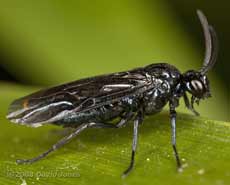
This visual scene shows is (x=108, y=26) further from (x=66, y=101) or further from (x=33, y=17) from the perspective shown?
(x=66, y=101)

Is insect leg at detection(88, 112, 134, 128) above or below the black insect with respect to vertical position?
below

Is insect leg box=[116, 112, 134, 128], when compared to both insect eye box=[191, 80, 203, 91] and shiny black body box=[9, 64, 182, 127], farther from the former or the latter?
insect eye box=[191, 80, 203, 91]

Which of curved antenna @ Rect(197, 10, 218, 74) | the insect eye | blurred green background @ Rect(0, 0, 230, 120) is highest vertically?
blurred green background @ Rect(0, 0, 230, 120)

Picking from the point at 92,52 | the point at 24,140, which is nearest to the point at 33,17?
the point at 92,52

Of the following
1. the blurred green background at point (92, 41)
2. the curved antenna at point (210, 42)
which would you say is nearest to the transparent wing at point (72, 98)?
the curved antenna at point (210, 42)

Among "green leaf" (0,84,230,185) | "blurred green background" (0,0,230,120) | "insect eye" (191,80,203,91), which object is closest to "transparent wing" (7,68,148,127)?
"green leaf" (0,84,230,185)

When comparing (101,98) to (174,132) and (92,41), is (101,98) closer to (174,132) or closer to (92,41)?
(174,132)

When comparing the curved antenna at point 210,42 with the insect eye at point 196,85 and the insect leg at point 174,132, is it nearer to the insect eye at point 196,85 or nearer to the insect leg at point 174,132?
the insect eye at point 196,85

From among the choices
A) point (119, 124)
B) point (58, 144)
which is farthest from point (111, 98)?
point (58, 144)
